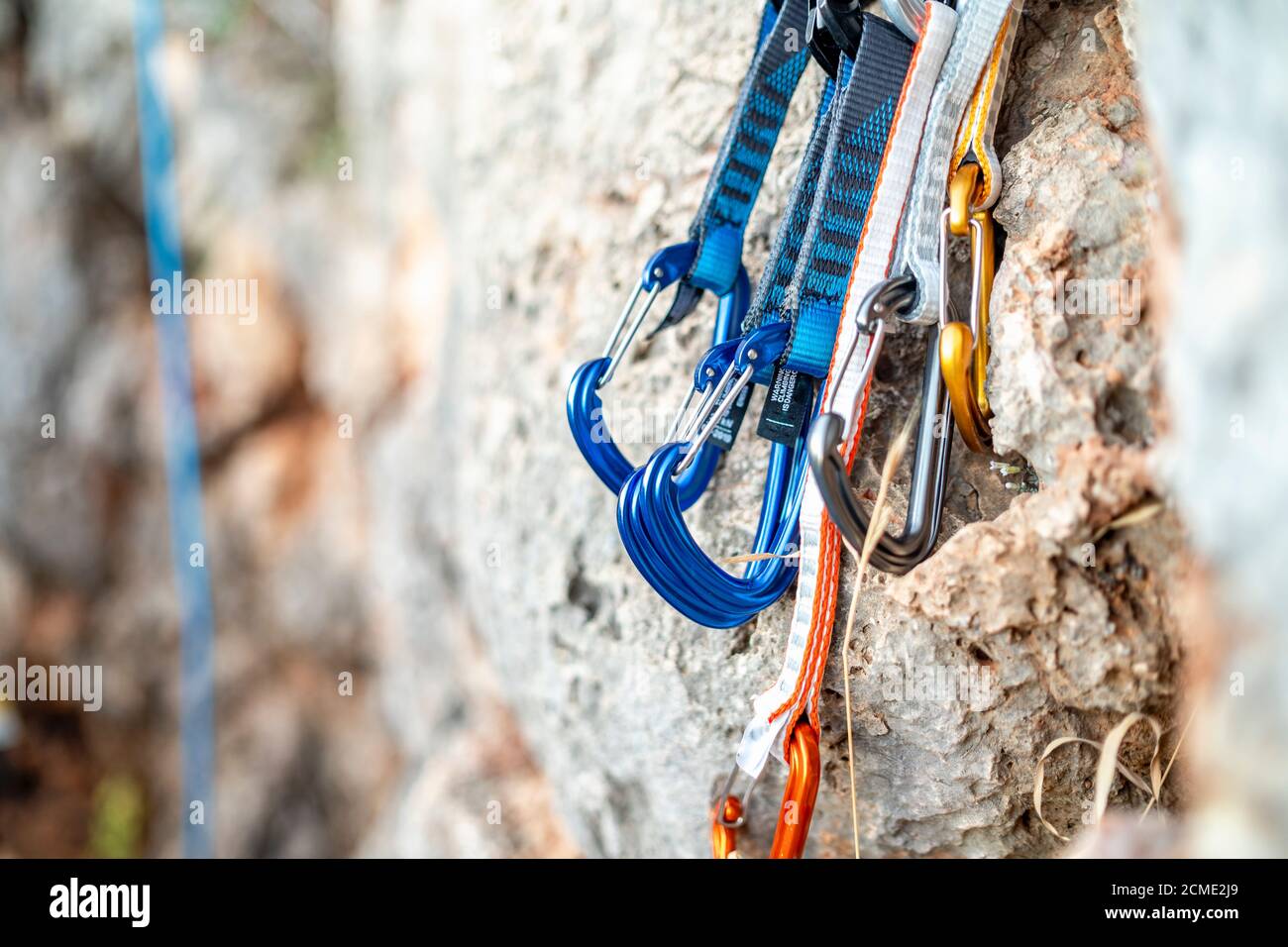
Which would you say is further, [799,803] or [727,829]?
[727,829]

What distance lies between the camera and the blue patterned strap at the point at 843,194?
40.1 inches

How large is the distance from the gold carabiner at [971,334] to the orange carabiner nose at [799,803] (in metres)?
0.40

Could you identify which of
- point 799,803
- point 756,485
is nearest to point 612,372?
point 756,485

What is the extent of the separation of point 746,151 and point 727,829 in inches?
34.6

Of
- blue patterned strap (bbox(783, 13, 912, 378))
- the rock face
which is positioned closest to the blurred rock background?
the rock face

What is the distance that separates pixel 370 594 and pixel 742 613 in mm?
1809

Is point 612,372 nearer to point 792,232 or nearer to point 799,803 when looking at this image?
point 792,232

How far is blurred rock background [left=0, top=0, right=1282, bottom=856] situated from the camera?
3.08ft

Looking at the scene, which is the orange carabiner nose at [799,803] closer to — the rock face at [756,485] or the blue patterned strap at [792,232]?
the rock face at [756,485]

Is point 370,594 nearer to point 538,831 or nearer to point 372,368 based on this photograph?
point 372,368

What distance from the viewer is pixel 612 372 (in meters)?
1.15

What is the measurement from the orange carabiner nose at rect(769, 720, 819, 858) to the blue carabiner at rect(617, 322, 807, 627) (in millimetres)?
167

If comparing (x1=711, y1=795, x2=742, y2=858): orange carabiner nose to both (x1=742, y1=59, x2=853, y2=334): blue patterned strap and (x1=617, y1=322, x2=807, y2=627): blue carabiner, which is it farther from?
(x1=742, y1=59, x2=853, y2=334): blue patterned strap
